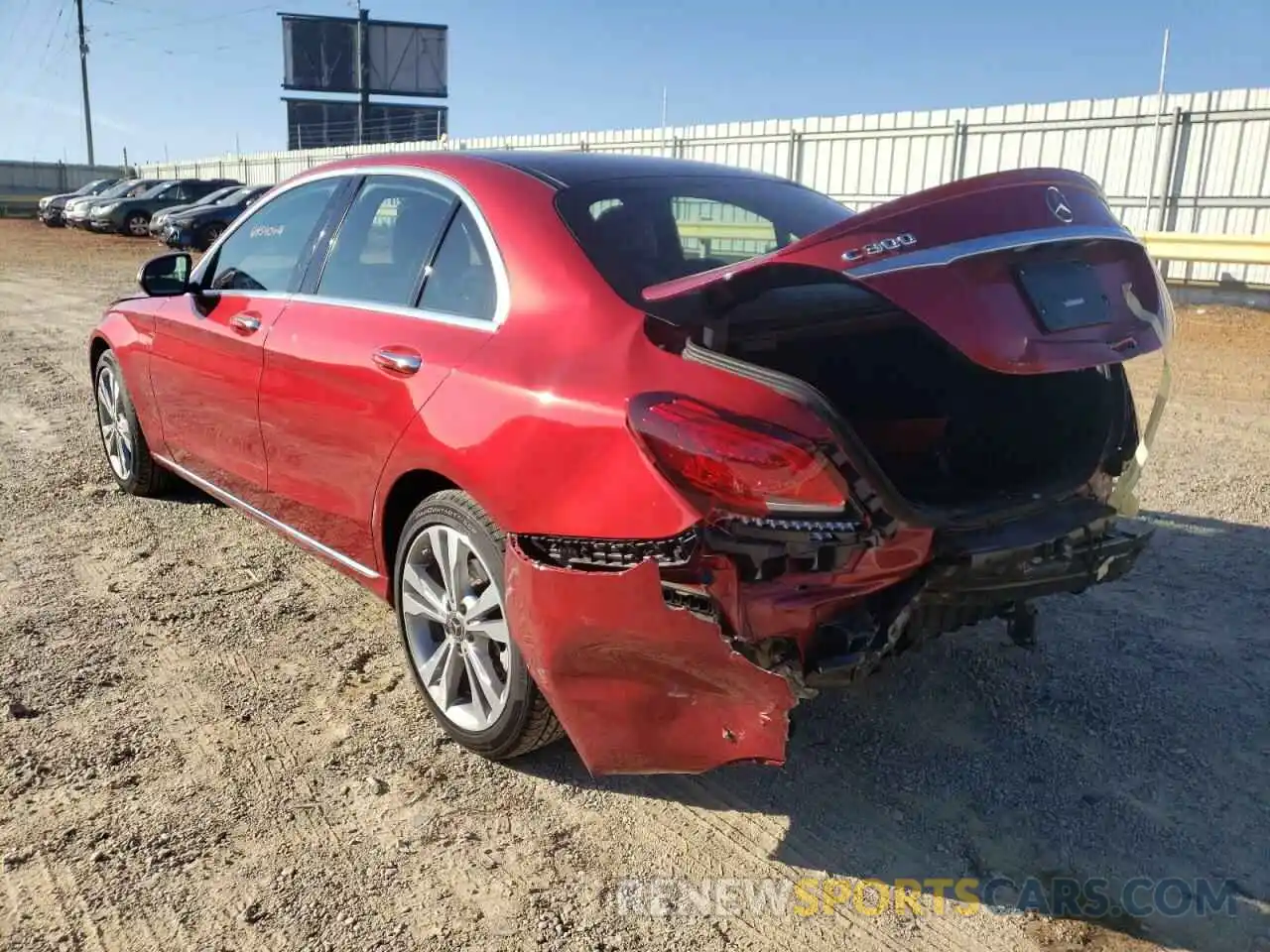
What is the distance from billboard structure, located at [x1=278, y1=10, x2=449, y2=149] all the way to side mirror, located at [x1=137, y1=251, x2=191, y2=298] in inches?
1900

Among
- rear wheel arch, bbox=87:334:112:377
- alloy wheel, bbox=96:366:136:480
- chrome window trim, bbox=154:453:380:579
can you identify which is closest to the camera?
chrome window trim, bbox=154:453:380:579

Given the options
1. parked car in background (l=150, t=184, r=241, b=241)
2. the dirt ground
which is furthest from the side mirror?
parked car in background (l=150, t=184, r=241, b=241)

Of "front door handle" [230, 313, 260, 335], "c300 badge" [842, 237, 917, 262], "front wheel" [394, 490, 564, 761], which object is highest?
"c300 badge" [842, 237, 917, 262]

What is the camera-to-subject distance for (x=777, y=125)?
17578 millimetres

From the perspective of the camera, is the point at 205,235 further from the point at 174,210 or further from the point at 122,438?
the point at 122,438

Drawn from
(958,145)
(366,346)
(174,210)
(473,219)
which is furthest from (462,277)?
(174,210)

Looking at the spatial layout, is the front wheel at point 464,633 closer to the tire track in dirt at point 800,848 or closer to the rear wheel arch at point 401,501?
the rear wheel arch at point 401,501

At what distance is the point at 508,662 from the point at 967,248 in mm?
1598

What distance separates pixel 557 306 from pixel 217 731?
5.51ft

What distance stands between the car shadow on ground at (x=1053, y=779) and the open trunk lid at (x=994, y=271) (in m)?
0.89

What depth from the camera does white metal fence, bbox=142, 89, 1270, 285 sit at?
13.0 metres

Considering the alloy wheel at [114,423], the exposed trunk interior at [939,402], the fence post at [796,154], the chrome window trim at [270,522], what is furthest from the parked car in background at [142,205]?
the exposed trunk interior at [939,402]

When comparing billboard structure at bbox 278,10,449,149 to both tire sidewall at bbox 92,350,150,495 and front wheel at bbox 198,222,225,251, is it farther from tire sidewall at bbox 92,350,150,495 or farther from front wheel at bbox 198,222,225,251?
tire sidewall at bbox 92,350,150,495

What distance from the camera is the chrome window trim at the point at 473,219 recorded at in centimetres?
285
